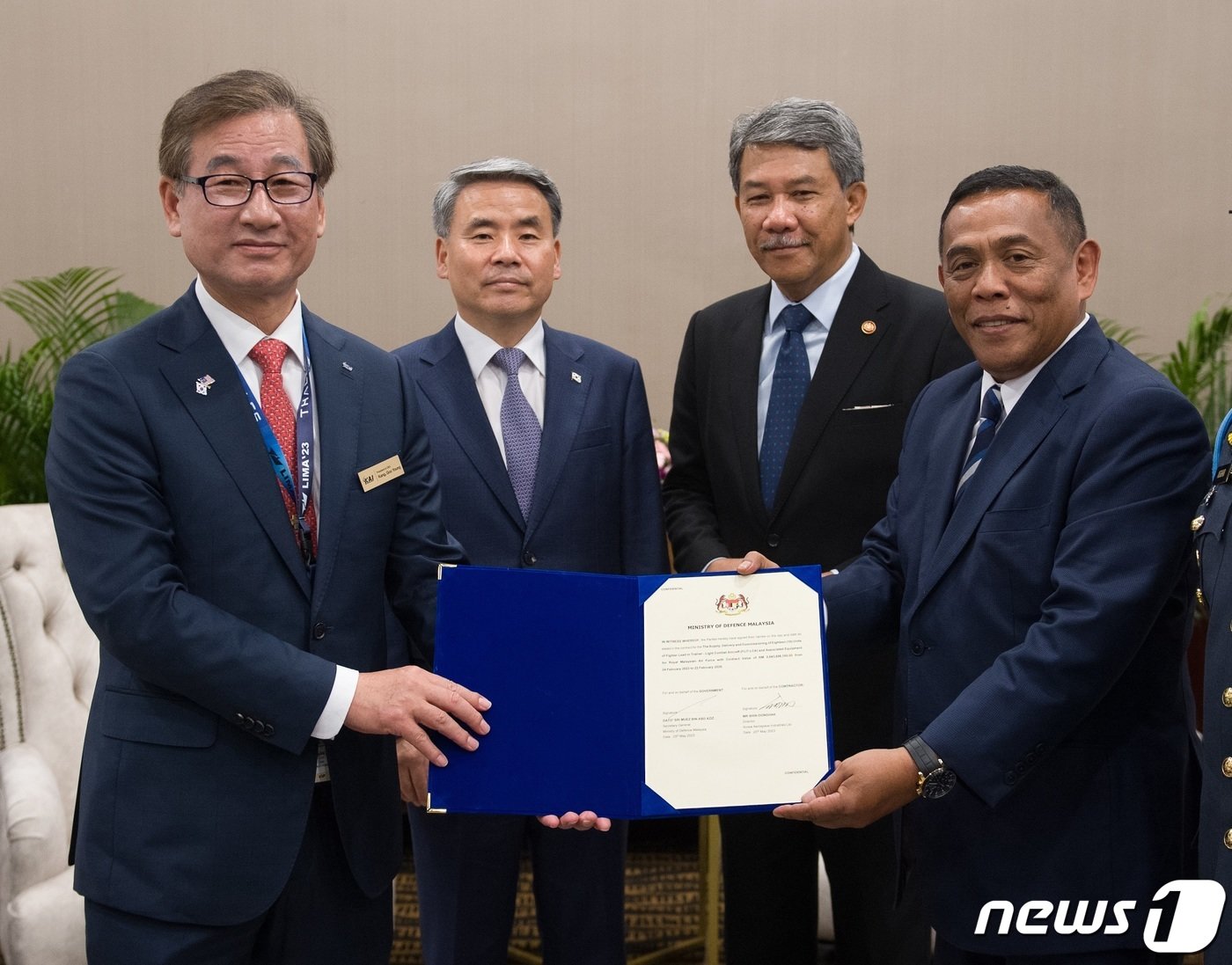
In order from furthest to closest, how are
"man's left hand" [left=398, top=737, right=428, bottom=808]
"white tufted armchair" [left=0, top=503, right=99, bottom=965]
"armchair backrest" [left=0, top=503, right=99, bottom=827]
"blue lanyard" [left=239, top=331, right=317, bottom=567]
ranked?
"armchair backrest" [left=0, top=503, right=99, bottom=827] → "white tufted armchair" [left=0, top=503, right=99, bottom=965] → "man's left hand" [left=398, top=737, right=428, bottom=808] → "blue lanyard" [left=239, top=331, right=317, bottom=567]

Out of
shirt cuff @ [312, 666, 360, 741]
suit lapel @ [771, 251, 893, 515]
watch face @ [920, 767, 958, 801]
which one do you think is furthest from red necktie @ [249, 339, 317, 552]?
suit lapel @ [771, 251, 893, 515]

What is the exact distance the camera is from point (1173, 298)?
195 inches

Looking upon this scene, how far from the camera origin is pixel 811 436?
105 inches

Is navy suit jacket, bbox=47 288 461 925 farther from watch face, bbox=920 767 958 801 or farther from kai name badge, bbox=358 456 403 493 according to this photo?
watch face, bbox=920 767 958 801

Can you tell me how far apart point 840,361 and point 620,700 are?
3.48 ft

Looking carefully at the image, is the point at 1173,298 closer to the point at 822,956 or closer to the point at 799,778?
the point at 822,956

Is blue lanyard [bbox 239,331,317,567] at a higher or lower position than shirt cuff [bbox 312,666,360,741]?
higher

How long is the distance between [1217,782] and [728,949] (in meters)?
1.44

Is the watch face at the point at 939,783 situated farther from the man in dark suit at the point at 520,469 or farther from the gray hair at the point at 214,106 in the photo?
the gray hair at the point at 214,106

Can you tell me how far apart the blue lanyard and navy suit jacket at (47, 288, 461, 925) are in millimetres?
23

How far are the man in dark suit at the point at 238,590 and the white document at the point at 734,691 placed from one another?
323mm

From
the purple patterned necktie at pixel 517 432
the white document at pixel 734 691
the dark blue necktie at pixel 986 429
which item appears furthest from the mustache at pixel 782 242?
the white document at pixel 734 691

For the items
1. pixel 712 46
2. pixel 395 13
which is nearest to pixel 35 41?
pixel 395 13

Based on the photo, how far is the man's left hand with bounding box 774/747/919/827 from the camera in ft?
6.18
